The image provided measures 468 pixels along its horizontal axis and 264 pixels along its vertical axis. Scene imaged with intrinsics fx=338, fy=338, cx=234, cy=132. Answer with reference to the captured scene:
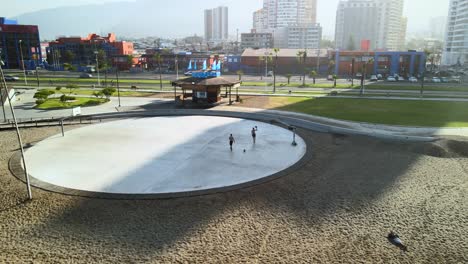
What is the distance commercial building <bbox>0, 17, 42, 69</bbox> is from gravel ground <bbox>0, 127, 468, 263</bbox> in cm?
11817

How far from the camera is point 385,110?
4659cm

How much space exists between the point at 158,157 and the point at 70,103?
3096cm

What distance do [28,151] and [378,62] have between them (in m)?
102

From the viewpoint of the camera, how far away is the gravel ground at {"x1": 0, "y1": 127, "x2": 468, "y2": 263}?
1457 cm

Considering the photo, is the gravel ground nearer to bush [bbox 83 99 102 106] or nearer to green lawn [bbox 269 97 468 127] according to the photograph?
green lawn [bbox 269 97 468 127]

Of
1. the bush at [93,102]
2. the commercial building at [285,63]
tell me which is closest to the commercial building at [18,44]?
the commercial building at [285,63]

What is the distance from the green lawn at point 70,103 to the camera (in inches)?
1881

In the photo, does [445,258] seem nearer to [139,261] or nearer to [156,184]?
[139,261]

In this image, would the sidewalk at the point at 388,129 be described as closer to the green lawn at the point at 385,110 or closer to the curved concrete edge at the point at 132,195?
the green lawn at the point at 385,110

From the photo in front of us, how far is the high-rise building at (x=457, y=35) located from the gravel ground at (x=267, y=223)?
417ft

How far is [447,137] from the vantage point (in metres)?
32.4

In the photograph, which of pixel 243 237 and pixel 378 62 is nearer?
pixel 243 237

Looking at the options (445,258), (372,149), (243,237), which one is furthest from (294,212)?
(372,149)

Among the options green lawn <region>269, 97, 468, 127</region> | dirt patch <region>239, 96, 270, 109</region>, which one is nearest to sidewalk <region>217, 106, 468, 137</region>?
green lawn <region>269, 97, 468, 127</region>
